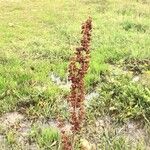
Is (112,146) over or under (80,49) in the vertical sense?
under

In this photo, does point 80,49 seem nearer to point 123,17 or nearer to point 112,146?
point 112,146

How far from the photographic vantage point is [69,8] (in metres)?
14.3

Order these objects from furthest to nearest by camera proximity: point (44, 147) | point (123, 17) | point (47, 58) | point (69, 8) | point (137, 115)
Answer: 1. point (69, 8)
2. point (123, 17)
3. point (47, 58)
4. point (137, 115)
5. point (44, 147)

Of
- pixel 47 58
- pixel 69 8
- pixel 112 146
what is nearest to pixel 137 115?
pixel 112 146

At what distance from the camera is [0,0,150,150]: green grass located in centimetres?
722

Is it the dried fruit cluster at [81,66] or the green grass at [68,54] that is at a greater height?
the dried fruit cluster at [81,66]

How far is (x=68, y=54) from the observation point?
31.7 ft

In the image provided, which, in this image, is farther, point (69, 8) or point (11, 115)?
point (69, 8)

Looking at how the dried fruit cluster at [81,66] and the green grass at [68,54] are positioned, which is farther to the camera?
the green grass at [68,54]

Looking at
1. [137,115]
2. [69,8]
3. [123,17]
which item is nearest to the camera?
[137,115]

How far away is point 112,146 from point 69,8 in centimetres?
878

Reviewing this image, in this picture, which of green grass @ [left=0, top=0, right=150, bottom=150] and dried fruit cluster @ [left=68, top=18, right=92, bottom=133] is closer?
dried fruit cluster @ [left=68, top=18, right=92, bottom=133]

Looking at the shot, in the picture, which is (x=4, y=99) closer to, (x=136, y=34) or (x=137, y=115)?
(x=137, y=115)

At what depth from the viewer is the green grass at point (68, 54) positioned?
7223 millimetres
